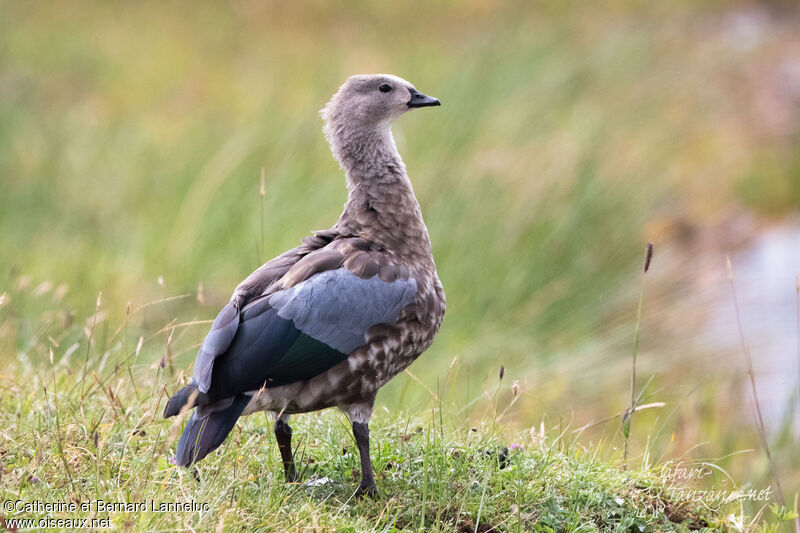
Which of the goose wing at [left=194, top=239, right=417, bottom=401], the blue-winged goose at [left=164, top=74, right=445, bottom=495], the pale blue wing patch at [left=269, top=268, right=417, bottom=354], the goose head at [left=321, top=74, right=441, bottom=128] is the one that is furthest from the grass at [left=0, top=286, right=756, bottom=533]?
the goose head at [left=321, top=74, right=441, bottom=128]

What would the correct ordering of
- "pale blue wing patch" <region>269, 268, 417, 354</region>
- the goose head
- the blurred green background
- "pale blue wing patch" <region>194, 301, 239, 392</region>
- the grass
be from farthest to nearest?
the blurred green background → the goose head → "pale blue wing patch" <region>269, 268, 417, 354</region> → "pale blue wing patch" <region>194, 301, 239, 392</region> → the grass

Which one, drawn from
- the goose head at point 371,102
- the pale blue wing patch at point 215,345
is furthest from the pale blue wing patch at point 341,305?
the goose head at point 371,102

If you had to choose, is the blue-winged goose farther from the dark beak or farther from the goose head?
the dark beak

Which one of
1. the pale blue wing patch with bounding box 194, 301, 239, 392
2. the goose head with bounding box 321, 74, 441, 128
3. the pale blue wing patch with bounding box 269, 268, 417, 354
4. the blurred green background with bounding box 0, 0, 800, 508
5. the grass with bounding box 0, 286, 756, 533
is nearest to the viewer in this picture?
the grass with bounding box 0, 286, 756, 533

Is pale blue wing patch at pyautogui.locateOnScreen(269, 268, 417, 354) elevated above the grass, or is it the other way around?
pale blue wing patch at pyautogui.locateOnScreen(269, 268, 417, 354)

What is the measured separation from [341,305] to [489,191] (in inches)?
158

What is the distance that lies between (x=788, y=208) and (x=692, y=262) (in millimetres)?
2330

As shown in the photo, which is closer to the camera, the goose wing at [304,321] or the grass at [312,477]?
the grass at [312,477]

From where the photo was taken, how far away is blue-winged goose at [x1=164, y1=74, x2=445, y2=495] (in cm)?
354

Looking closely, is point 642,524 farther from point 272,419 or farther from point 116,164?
point 116,164

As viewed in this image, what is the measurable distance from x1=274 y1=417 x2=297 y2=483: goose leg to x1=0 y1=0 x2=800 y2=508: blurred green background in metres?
1.41

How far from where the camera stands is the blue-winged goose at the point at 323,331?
3.54 meters

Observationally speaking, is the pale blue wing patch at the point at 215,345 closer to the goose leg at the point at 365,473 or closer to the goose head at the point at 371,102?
the goose leg at the point at 365,473

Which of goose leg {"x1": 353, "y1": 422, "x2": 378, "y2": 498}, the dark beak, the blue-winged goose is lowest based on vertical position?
goose leg {"x1": 353, "y1": 422, "x2": 378, "y2": 498}
